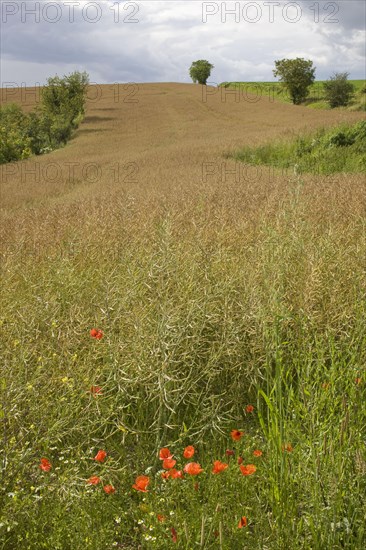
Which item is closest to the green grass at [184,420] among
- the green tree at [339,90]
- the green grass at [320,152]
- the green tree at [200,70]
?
the green grass at [320,152]

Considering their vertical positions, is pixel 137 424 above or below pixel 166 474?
below

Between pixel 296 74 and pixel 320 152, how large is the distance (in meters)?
38.7

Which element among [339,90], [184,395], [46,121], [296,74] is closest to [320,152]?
[184,395]

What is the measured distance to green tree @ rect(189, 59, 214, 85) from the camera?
75125 mm

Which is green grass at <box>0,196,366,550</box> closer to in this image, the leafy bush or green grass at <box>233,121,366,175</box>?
green grass at <box>233,121,366,175</box>

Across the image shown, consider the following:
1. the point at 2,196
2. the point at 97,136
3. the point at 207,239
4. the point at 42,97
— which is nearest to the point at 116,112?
the point at 42,97

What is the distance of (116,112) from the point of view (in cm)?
3925

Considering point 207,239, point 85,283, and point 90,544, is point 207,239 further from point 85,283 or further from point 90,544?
point 90,544

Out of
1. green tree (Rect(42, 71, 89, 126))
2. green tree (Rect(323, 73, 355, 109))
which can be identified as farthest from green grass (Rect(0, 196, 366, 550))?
green tree (Rect(323, 73, 355, 109))

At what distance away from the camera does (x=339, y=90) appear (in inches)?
1734

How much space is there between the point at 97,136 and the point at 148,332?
1055 inches

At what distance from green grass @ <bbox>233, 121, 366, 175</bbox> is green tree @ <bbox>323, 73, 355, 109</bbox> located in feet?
96.6

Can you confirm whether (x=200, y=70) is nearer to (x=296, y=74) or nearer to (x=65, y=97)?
(x=296, y=74)

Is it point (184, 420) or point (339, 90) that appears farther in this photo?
point (339, 90)
